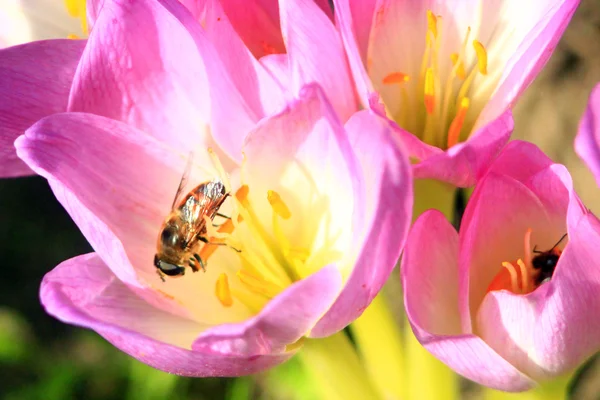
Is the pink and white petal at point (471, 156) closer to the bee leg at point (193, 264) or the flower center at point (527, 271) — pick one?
the flower center at point (527, 271)

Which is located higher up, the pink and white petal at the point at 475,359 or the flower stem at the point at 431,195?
the flower stem at the point at 431,195

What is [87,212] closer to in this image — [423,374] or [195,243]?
[195,243]

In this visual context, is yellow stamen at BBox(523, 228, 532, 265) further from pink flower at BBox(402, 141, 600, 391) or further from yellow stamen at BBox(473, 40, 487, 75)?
yellow stamen at BBox(473, 40, 487, 75)

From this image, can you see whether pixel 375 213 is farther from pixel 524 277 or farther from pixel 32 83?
pixel 32 83

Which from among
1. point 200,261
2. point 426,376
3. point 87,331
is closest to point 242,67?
point 200,261

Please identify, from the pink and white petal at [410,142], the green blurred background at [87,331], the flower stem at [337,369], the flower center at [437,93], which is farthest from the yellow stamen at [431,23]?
the green blurred background at [87,331]

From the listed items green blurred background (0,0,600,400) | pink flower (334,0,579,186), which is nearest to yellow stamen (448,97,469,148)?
pink flower (334,0,579,186)
